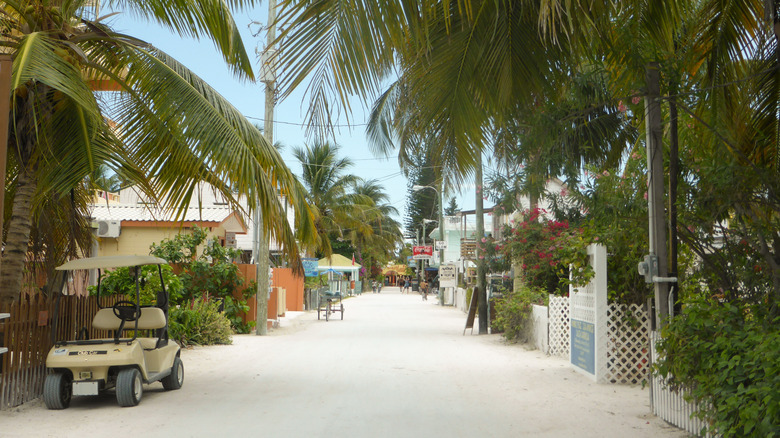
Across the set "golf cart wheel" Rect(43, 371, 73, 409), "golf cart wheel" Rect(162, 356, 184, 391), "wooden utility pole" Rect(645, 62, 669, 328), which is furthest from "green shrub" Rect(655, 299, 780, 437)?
"golf cart wheel" Rect(43, 371, 73, 409)

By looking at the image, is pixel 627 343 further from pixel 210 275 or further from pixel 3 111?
pixel 210 275

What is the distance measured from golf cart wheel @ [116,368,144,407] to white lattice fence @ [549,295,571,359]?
8807mm

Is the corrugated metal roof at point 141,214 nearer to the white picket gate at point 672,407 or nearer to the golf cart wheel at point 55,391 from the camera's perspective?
the golf cart wheel at point 55,391

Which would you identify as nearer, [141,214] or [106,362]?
[106,362]

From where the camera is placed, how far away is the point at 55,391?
860 centimetres

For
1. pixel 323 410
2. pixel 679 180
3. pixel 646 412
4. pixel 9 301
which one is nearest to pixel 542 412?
pixel 646 412

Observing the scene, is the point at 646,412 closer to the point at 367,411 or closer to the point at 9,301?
the point at 367,411

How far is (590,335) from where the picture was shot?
462 inches

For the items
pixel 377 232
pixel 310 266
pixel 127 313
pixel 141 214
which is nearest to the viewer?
pixel 127 313

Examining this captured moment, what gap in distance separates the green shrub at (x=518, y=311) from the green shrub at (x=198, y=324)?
23.4 feet

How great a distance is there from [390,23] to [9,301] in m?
7.39

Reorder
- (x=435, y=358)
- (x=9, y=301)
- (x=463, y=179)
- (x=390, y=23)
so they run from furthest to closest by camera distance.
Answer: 1. (x=435, y=358)
2. (x=9, y=301)
3. (x=463, y=179)
4. (x=390, y=23)

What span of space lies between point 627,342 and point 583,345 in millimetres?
1030

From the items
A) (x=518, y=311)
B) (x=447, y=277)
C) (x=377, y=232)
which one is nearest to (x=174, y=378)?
(x=518, y=311)
